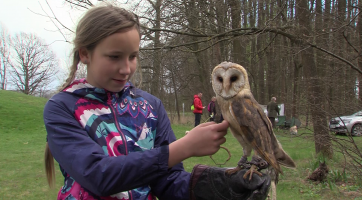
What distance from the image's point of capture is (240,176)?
1317mm

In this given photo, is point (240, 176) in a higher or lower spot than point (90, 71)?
lower

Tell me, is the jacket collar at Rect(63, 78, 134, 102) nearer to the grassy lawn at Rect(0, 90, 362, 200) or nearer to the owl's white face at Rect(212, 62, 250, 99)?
the owl's white face at Rect(212, 62, 250, 99)

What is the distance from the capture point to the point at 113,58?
1.19 m

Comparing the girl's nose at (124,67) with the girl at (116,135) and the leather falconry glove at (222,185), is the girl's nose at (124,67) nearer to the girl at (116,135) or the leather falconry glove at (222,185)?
the girl at (116,135)

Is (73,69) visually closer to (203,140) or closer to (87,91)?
(87,91)

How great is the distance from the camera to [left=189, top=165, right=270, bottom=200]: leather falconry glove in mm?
1241

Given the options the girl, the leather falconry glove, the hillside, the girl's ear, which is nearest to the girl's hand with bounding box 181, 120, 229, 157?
the girl

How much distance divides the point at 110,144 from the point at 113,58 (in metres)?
0.39

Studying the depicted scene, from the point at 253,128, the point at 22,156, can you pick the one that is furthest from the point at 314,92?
the point at 22,156

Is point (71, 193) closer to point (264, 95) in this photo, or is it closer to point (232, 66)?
point (232, 66)

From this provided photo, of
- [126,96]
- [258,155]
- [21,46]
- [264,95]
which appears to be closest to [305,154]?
[258,155]

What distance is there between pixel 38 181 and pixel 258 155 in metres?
4.89

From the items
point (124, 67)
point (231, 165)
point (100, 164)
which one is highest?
point (124, 67)

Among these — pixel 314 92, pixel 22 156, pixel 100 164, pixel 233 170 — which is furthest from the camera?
pixel 22 156
